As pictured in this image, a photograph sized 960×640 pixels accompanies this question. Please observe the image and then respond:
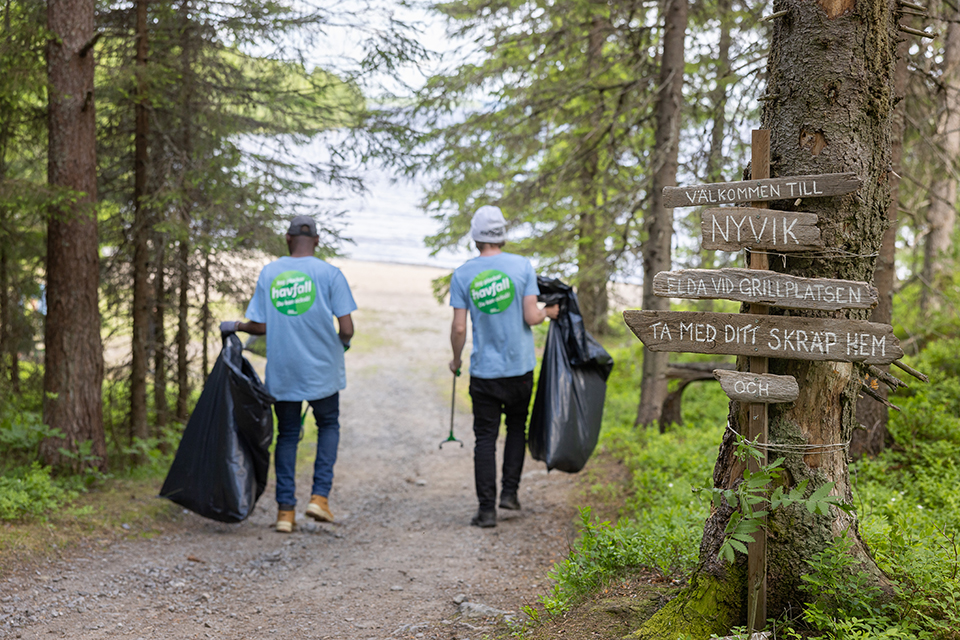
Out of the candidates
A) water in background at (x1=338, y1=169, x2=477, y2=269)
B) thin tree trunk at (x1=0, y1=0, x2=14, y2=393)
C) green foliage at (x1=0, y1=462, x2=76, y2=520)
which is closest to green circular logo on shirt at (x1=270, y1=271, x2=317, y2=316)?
green foliage at (x1=0, y1=462, x2=76, y2=520)

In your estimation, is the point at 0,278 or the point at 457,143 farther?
the point at 457,143

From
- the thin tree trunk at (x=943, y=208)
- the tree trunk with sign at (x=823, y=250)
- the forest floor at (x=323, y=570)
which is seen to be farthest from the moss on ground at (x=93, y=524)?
the thin tree trunk at (x=943, y=208)

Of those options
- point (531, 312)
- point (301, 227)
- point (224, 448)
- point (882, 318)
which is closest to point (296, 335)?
point (301, 227)

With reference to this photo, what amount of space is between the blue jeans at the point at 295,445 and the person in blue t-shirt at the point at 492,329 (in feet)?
3.69

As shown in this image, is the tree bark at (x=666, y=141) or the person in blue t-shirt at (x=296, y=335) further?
the tree bark at (x=666, y=141)

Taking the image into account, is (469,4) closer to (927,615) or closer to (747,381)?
(747,381)

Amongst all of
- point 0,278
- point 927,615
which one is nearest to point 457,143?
point 0,278

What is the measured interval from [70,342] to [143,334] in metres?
1.27

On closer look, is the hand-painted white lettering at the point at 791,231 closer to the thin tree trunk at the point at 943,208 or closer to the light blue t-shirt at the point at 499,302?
the light blue t-shirt at the point at 499,302

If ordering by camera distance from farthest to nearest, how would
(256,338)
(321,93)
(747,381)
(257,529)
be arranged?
(321,93) < (256,338) < (257,529) < (747,381)

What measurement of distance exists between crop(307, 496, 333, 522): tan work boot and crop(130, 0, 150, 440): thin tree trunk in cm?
263

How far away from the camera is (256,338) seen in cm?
577

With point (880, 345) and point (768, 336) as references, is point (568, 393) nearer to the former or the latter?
point (768, 336)

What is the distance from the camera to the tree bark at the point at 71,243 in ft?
17.5
